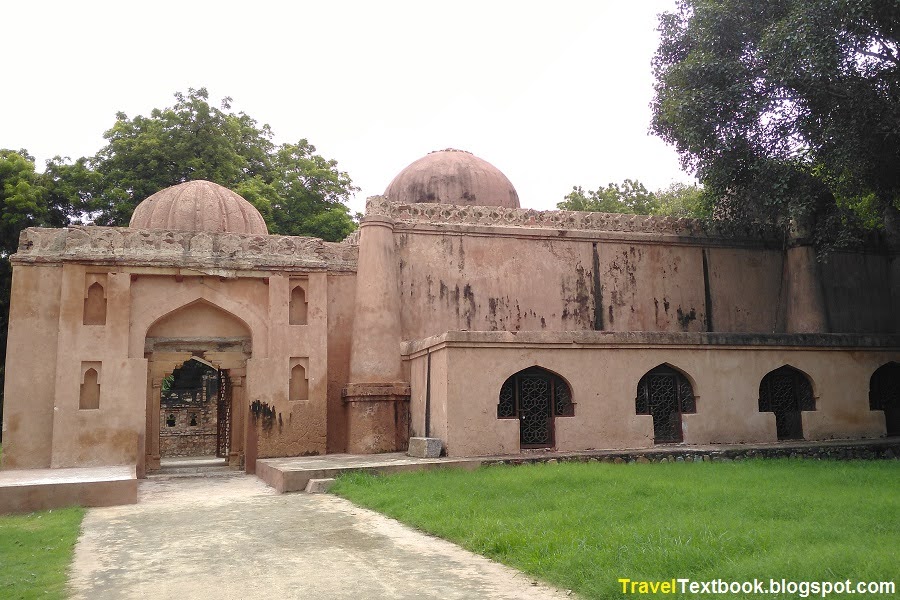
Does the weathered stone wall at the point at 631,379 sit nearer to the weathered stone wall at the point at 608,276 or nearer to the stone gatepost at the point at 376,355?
the stone gatepost at the point at 376,355

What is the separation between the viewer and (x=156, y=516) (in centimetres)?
830

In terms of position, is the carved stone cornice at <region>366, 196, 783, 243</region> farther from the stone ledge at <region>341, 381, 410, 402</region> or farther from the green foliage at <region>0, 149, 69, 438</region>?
the green foliage at <region>0, 149, 69, 438</region>

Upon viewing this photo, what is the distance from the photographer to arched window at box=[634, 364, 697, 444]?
40.2 feet

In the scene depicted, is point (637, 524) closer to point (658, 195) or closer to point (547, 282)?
point (547, 282)

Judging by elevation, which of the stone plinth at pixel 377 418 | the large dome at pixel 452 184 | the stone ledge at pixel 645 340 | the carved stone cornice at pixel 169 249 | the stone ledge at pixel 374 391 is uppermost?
the large dome at pixel 452 184

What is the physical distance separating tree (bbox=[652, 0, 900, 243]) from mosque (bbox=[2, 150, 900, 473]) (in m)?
2.08

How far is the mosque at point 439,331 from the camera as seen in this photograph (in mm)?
11938

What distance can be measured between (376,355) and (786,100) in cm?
829

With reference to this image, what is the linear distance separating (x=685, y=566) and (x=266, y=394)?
31.8 feet

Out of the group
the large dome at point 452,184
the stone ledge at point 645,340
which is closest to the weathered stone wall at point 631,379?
the stone ledge at point 645,340

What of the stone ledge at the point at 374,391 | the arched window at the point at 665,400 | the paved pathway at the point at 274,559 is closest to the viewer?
the paved pathway at the point at 274,559

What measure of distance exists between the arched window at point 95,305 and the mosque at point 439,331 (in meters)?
0.04

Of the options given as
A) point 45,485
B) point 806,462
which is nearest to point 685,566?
point 806,462

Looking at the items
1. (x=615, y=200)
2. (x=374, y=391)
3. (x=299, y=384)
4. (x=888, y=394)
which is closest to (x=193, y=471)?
(x=299, y=384)
